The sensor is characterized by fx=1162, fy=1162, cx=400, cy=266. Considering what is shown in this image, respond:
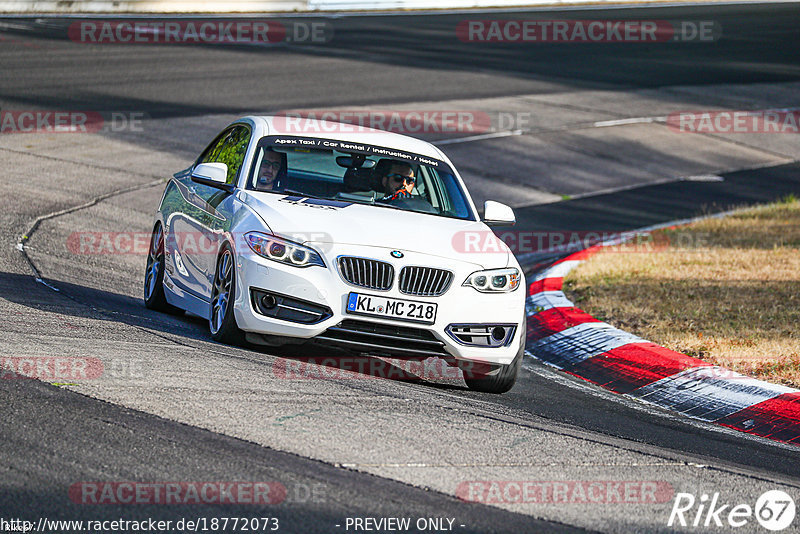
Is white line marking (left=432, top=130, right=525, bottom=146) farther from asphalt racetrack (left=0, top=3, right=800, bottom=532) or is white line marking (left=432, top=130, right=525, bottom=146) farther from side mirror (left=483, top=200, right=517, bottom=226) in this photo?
side mirror (left=483, top=200, right=517, bottom=226)

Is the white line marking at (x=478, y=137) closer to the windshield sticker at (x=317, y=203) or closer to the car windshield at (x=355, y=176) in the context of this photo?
the car windshield at (x=355, y=176)

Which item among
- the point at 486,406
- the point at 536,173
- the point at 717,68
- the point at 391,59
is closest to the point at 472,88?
the point at 391,59

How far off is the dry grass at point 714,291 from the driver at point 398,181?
2.37 meters

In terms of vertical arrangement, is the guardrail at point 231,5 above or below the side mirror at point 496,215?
above

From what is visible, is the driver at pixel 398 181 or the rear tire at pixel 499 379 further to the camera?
the driver at pixel 398 181

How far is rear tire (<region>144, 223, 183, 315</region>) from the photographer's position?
9.17 m

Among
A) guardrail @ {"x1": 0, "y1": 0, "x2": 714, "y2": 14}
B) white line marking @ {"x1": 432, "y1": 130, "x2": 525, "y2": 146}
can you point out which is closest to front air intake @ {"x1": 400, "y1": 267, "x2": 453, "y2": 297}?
white line marking @ {"x1": 432, "y1": 130, "x2": 525, "y2": 146}

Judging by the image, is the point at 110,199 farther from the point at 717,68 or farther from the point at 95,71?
the point at 717,68

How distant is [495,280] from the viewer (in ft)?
24.7

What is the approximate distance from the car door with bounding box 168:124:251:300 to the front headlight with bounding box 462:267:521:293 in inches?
65.6

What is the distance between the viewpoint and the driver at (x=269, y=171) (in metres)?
8.21

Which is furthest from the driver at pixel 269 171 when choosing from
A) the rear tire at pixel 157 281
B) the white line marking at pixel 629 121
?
the white line marking at pixel 629 121

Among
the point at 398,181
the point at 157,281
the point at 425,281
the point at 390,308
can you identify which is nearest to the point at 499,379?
the point at 425,281

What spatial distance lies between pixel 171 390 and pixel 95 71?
17.9 m
